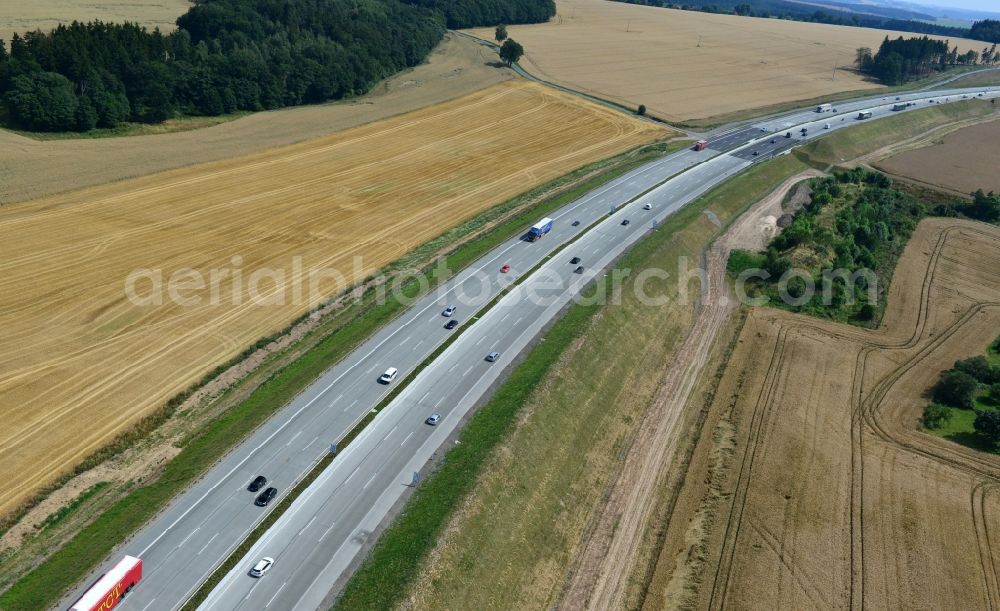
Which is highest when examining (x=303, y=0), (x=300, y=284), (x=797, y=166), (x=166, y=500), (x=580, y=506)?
(x=303, y=0)

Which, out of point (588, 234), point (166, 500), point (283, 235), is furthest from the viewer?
point (588, 234)

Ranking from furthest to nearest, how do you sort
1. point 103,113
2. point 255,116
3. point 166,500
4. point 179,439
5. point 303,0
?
1. point 303,0
2. point 255,116
3. point 103,113
4. point 179,439
5. point 166,500

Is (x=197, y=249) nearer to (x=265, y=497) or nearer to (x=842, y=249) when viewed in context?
(x=265, y=497)

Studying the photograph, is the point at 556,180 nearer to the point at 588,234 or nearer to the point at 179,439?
the point at 588,234

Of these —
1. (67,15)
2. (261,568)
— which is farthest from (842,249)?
(67,15)

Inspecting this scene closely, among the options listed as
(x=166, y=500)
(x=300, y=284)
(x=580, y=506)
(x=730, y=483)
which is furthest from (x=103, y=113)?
(x=730, y=483)

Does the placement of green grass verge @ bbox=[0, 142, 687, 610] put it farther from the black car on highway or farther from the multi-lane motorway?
the black car on highway

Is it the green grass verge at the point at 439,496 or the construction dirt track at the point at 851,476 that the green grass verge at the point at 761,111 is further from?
the green grass verge at the point at 439,496
